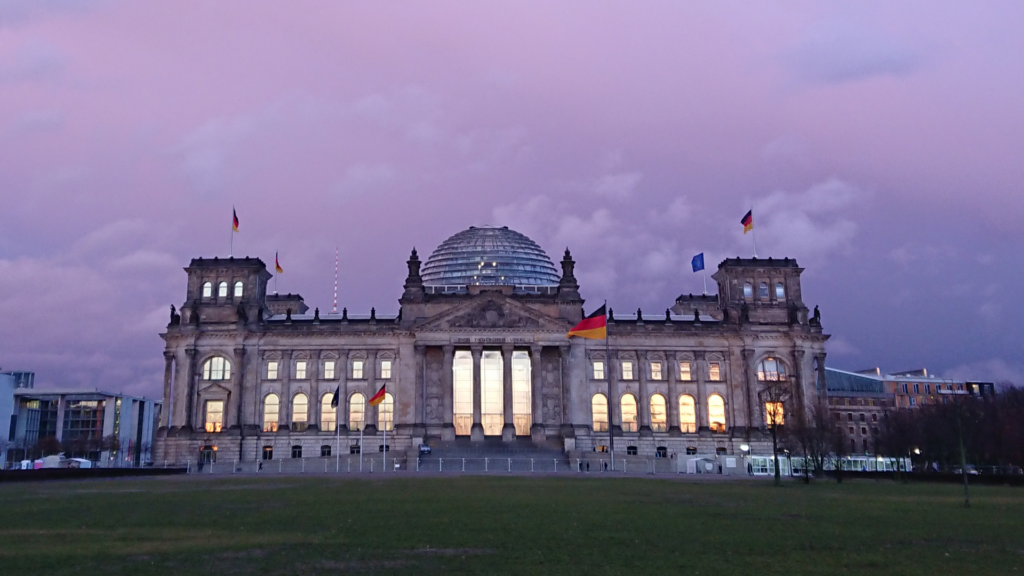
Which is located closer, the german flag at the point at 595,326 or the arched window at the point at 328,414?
the german flag at the point at 595,326

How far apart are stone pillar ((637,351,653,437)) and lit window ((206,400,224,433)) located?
48217mm

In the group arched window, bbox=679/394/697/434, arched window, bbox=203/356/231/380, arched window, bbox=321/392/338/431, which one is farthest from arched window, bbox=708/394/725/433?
arched window, bbox=203/356/231/380

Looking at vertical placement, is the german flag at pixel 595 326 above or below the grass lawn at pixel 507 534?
above

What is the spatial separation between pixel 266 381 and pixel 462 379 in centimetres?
2279

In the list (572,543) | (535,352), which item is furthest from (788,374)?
(572,543)

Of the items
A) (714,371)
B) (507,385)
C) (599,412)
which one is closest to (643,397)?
(599,412)

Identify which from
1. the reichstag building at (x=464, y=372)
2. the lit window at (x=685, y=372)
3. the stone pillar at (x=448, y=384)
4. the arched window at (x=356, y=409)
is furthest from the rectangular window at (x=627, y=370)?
the arched window at (x=356, y=409)

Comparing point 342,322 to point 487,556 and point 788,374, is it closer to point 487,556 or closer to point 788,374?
point 788,374

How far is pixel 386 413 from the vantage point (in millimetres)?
105562

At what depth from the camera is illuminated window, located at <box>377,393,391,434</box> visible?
345 feet

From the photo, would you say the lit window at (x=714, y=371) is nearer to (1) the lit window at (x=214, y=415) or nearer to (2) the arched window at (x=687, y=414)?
(2) the arched window at (x=687, y=414)

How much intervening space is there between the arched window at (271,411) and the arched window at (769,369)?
56523 millimetres

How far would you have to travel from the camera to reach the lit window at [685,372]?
354 ft

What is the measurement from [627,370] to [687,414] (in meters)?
8.69
